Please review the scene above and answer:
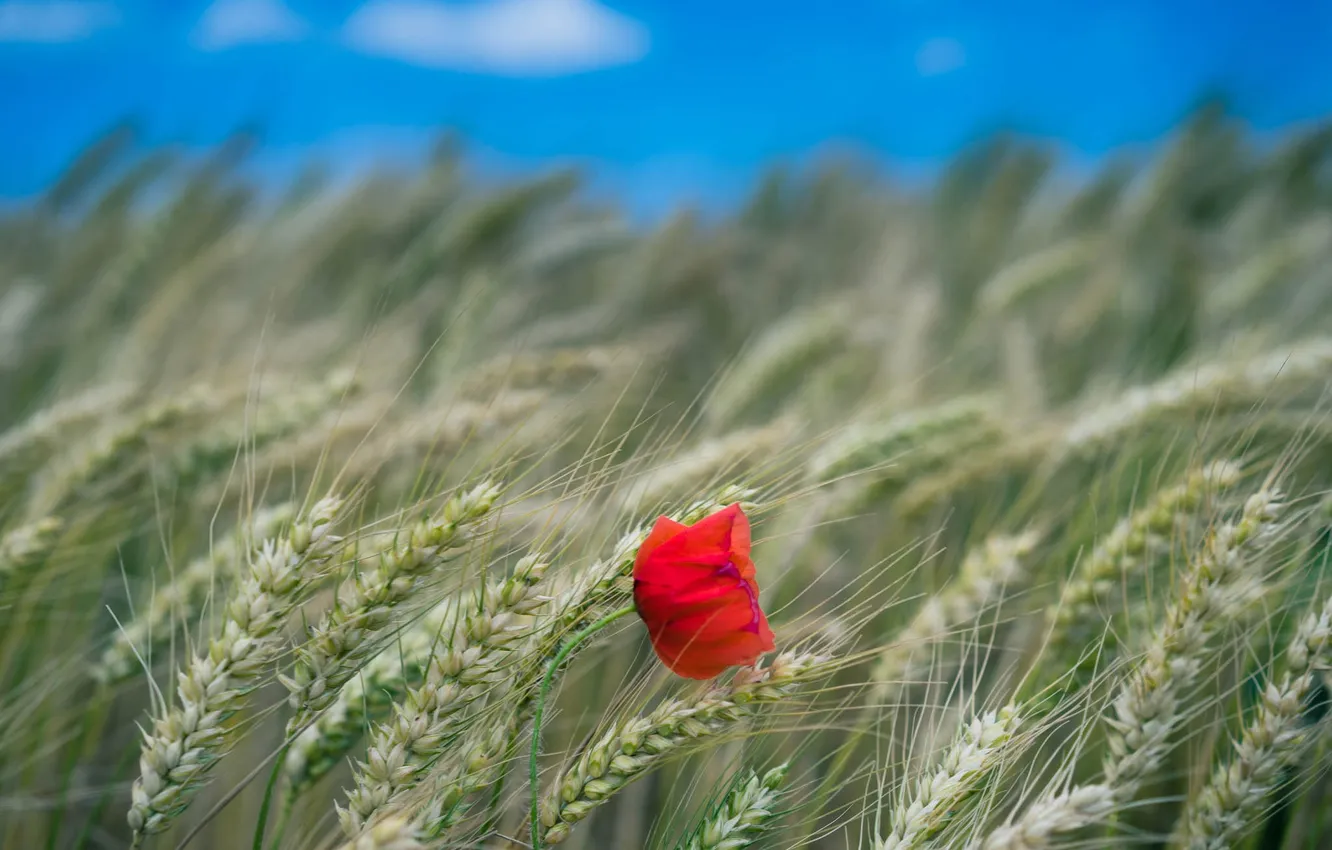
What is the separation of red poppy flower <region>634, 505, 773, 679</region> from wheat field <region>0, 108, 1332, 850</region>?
1.7 inches

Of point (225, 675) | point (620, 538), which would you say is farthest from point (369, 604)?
point (620, 538)

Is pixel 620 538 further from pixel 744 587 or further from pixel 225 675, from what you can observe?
pixel 225 675

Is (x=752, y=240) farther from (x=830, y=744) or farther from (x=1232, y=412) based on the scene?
(x=830, y=744)

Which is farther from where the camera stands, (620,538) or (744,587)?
(620,538)

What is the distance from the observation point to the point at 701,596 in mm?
687

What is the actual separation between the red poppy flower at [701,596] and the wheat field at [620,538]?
4 cm

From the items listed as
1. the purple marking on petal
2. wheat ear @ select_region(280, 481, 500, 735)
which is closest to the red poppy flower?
the purple marking on petal

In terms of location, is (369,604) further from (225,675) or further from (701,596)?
(701,596)

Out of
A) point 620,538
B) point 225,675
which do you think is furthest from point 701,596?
point 225,675

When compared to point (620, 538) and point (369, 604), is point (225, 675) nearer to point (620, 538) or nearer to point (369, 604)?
point (369, 604)

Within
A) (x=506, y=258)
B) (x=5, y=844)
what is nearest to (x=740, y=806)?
(x=5, y=844)

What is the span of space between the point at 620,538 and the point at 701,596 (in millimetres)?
205

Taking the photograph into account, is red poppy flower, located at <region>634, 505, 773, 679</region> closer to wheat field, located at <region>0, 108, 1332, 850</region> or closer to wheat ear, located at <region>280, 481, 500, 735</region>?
wheat field, located at <region>0, 108, 1332, 850</region>

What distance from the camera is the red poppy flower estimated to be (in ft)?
2.25
